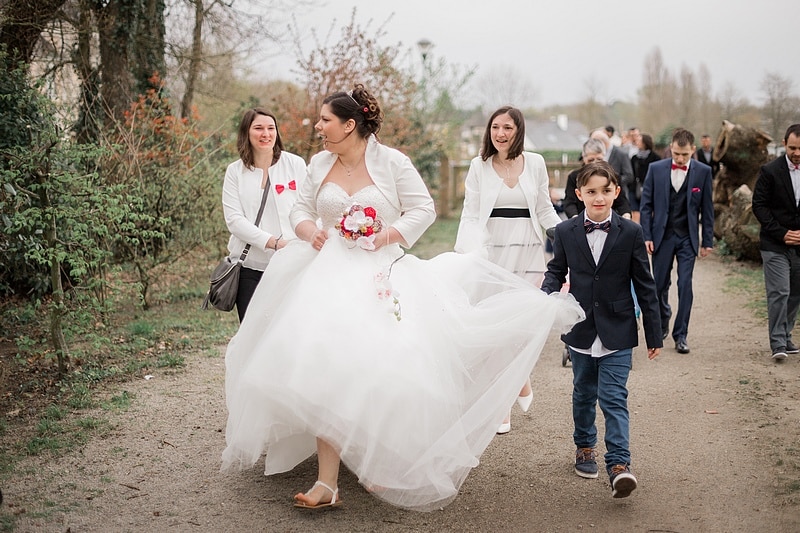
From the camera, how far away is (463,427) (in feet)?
14.5

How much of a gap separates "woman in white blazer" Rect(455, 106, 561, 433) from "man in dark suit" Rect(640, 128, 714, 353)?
2445 mm

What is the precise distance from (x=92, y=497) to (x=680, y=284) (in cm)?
616

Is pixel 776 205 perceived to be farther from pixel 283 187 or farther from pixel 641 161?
pixel 641 161

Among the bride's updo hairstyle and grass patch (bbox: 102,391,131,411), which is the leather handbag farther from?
the bride's updo hairstyle

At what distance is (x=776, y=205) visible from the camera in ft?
25.3

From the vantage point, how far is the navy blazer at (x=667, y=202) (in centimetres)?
819

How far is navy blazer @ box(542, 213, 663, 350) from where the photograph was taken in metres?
4.64

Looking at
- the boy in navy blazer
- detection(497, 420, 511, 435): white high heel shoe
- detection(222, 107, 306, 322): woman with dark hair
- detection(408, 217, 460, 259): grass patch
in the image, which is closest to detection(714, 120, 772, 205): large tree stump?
detection(408, 217, 460, 259): grass patch

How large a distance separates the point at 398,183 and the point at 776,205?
4719mm

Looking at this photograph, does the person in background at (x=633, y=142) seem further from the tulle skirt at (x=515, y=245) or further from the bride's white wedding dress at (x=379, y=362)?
the bride's white wedding dress at (x=379, y=362)

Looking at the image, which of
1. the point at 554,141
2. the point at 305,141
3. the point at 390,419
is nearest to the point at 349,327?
the point at 390,419

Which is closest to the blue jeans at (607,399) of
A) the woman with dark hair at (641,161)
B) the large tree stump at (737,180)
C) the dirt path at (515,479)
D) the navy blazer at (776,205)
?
the dirt path at (515,479)

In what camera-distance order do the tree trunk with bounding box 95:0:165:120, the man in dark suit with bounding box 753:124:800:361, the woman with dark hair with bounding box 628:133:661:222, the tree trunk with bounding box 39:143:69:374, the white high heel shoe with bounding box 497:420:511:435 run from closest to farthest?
the white high heel shoe with bounding box 497:420:511:435
the tree trunk with bounding box 39:143:69:374
the man in dark suit with bounding box 753:124:800:361
the tree trunk with bounding box 95:0:165:120
the woman with dark hair with bounding box 628:133:661:222

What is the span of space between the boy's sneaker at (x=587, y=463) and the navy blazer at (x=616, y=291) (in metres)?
0.74
